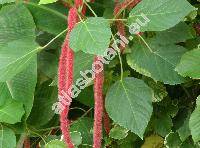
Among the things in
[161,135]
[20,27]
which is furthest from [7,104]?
[161,135]

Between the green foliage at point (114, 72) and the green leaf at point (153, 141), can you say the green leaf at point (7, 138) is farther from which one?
the green leaf at point (153, 141)

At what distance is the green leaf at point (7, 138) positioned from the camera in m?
1.29

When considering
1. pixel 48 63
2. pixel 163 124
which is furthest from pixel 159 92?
pixel 48 63

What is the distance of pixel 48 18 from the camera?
1.39m

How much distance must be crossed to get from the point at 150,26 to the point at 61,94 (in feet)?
0.87

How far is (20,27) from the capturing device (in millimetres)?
1349

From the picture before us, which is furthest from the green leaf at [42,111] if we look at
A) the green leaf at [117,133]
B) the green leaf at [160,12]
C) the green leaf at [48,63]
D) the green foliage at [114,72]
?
the green leaf at [160,12]

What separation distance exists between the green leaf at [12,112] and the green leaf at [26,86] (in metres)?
0.03

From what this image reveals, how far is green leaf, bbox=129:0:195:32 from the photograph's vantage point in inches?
41.4

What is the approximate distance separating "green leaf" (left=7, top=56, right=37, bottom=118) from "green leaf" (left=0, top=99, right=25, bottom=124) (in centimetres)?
3

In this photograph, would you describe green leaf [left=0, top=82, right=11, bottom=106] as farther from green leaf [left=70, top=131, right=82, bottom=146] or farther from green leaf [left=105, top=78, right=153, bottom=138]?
green leaf [left=105, top=78, right=153, bottom=138]

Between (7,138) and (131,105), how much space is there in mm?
396

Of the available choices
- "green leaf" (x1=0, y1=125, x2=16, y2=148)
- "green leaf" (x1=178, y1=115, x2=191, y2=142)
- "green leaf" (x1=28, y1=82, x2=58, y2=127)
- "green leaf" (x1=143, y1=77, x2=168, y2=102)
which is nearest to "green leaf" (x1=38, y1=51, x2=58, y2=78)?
"green leaf" (x1=28, y1=82, x2=58, y2=127)

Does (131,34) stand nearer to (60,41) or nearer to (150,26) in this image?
(150,26)
